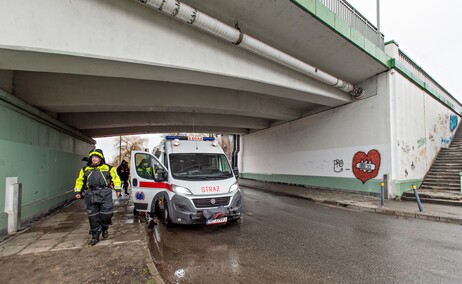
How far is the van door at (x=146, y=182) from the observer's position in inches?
285

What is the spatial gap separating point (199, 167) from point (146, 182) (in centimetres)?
182

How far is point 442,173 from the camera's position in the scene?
1427 cm

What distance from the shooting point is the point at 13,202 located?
6.25m

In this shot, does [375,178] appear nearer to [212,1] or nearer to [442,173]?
[442,173]

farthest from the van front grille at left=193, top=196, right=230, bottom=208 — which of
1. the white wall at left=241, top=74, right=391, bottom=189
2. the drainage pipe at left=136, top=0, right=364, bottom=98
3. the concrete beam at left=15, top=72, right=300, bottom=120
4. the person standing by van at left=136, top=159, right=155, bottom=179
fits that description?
the white wall at left=241, top=74, right=391, bottom=189

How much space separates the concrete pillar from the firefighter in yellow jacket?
7.20 feet

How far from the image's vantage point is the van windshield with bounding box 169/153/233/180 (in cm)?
682

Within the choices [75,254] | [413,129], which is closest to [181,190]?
[75,254]

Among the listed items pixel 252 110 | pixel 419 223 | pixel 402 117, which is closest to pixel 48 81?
pixel 252 110

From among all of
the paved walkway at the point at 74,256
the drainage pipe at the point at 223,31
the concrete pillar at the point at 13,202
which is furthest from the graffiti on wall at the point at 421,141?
the concrete pillar at the point at 13,202

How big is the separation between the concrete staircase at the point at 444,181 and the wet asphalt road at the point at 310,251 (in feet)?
13.9

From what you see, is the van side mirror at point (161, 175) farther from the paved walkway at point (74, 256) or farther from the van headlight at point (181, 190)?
the paved walkway at point (74, 256)

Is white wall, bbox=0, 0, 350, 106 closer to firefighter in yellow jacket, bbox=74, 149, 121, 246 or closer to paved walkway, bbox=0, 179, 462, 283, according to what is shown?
firefighter in yellow jacket, bbox=74, 149, 121, 246

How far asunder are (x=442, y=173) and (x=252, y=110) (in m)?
11.4
